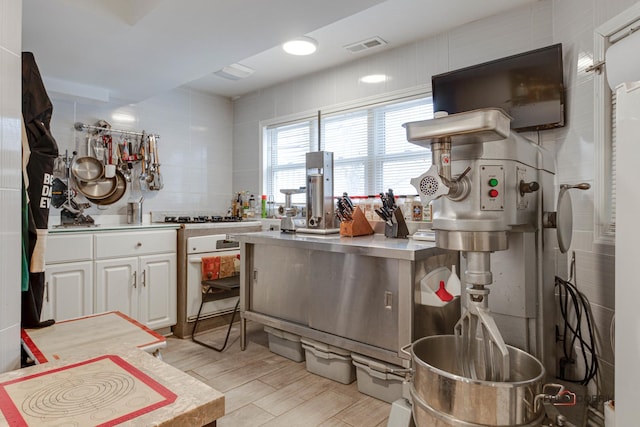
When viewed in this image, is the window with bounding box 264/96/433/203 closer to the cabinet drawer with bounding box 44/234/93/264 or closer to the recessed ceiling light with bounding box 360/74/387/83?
the recessed ceiling light with bounding box 360/74/387/83

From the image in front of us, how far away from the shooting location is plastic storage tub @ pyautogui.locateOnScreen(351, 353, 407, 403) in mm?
2012

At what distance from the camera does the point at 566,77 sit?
2172 millimetres

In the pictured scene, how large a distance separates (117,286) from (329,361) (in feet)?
5.55

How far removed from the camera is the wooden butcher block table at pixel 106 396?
0.66 meters

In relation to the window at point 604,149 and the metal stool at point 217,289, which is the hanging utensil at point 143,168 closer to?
the metal stool at point 217,289

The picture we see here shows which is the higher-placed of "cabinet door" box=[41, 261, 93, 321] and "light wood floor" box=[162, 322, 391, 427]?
"cabinet door" box=[41, 261, 93, 321]

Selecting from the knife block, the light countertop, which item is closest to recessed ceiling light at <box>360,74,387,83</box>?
the knife block

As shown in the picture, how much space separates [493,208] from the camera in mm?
1163

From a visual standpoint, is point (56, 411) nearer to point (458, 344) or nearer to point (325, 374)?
→ point (458, 344)

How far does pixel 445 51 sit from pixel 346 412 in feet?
8.27

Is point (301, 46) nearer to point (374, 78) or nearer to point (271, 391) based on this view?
point (374, 78)

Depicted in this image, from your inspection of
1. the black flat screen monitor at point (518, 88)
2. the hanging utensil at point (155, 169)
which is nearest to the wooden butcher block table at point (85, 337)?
the black flat screen monitor at point (518, 88)

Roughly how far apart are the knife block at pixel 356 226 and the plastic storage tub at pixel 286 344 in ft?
2.62

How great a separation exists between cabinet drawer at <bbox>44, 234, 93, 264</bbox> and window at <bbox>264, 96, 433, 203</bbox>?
188cm
